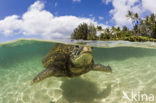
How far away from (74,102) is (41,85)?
10.9 feet

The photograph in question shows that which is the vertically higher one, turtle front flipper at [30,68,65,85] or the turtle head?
A: the turtle head

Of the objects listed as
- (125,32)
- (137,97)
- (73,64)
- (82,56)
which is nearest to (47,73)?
(73,64)

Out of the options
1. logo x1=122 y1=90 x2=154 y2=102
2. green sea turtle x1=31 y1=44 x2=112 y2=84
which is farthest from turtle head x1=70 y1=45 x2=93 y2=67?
logo x1=122 y1=90 x2=154 y2=102

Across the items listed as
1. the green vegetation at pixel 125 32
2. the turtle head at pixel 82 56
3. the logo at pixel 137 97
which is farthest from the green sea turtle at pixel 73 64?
the green vegetation at pixel 125 32

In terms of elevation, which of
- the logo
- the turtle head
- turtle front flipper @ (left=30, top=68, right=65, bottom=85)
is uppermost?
the turtle head

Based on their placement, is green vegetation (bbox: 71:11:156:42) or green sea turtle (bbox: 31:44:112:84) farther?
green vegetation (bbox: 71:11:156:42)

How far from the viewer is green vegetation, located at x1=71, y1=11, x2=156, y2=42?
40.1ft

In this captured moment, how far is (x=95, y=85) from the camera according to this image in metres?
6.79

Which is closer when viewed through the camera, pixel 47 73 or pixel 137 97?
pixel 137 97

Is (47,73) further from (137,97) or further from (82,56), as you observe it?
(137,97)

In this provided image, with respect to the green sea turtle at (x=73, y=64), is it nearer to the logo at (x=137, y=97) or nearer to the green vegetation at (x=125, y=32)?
the logo at (x=137, y=97)

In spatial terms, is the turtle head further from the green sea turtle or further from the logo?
the logo

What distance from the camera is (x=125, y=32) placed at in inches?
658

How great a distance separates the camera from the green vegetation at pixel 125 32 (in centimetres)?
1223
